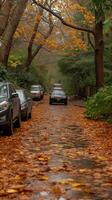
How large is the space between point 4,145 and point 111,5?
485 centimetres

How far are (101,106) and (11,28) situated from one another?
43.3 ft

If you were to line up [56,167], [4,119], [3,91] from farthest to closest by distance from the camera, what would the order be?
[3,91] → [4,119] → [56,167]

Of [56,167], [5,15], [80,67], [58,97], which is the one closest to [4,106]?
[56,167]

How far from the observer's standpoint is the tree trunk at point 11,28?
3294 centimetres

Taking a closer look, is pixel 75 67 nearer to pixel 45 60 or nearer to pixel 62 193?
pixel 45 60

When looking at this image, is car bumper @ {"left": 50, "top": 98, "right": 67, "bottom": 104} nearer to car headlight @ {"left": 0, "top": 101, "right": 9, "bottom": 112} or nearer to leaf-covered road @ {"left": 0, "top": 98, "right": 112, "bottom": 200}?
leaf-covered road @ {"left": 0, "top": 98, "right": 112, "bottom": 200}

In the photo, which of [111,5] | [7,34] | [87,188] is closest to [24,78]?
[7,34]

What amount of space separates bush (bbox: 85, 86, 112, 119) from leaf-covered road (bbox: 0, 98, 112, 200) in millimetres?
4447

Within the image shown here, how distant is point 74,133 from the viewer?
18547mm

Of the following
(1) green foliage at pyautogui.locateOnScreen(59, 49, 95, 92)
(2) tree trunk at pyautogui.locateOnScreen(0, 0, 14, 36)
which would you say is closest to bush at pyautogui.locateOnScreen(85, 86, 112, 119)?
(2) tree trunk at pyautogui.locateOnScreen(0, 0, 14, 36)

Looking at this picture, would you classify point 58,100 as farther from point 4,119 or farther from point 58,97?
point 4,119

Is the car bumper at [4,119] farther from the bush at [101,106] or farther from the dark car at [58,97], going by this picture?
the dark car at [58,97]

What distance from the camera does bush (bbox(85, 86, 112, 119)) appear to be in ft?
72.0

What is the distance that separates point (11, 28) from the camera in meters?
34.2
